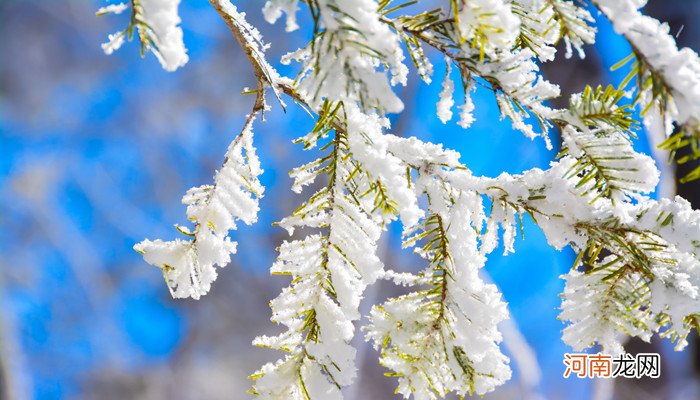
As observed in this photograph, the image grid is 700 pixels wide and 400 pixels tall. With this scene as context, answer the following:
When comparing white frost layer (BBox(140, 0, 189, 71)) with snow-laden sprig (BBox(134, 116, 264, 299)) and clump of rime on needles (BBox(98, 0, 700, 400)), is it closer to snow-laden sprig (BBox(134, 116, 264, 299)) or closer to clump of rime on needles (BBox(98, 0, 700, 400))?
clump of rime on needles (BBox(98, 0, 700, 400))

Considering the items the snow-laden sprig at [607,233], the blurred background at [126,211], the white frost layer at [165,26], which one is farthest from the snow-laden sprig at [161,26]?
the blurred background at [126,211]

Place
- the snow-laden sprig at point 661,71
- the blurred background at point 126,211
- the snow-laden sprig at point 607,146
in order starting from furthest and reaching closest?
the blurred background at point 126,211 → the snow-laden sprig at point 607,146 → the snow-laden sprig at point 661,71

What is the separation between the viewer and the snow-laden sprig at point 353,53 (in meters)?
0.30

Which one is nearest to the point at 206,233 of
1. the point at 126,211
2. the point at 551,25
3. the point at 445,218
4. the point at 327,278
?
the point at 327,278

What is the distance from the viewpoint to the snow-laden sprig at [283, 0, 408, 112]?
0.30 metres

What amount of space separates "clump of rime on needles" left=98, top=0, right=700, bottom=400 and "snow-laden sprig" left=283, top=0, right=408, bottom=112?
0.05 metres

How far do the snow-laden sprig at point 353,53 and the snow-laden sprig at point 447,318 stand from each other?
0.18 meters

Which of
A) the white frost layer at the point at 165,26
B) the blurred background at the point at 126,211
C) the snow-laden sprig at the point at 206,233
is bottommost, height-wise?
the snow-laden sprig at the point at 206,233

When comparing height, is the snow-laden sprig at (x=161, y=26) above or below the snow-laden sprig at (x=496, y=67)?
above

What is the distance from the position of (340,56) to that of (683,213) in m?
0.32

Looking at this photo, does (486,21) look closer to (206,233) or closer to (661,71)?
(661,71)

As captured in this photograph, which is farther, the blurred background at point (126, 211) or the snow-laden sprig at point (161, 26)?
the blurred background at point (126, 211)

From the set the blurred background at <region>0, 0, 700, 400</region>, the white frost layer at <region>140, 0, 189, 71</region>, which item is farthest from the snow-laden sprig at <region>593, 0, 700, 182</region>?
the blurred background at <region>0, 0, 700, 400</region>

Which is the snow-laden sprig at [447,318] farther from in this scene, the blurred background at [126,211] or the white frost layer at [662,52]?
the blurred background at [126,211]
